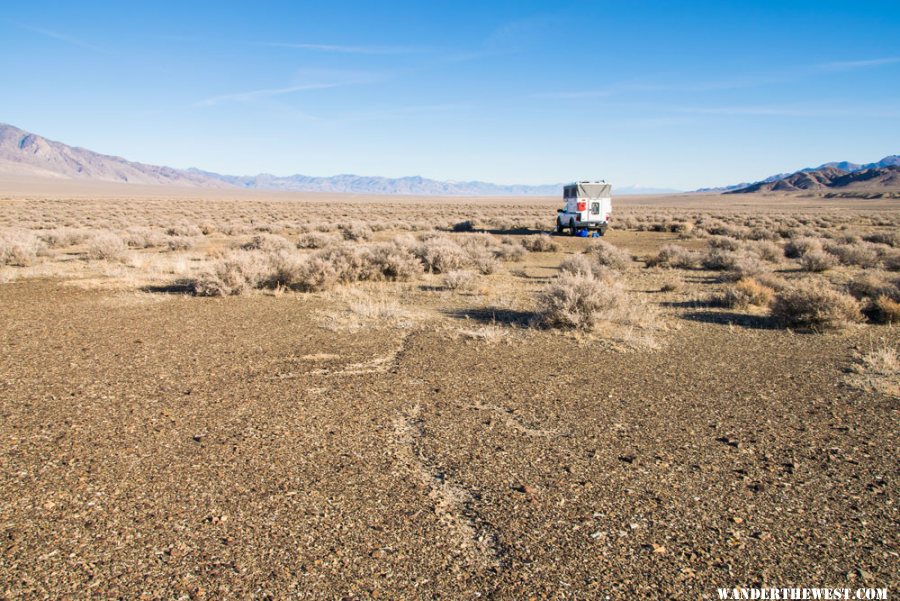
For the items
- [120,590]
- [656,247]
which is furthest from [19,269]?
[656,247]

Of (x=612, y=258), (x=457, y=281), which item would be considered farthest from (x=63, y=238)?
(x=612, y=258)

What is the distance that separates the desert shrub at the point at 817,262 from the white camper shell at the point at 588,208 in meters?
13.3

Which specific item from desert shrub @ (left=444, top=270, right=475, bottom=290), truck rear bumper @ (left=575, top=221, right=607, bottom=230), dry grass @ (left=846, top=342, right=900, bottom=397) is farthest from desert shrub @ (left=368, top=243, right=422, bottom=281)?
truck rear bumper @ (left=575, top=221, right=607, bottom=230)

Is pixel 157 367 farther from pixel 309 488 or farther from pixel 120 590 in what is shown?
pixel 120 590

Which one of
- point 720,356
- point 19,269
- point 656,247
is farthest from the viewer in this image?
point 656,247

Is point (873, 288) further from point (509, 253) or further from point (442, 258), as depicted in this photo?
point (509, 253)

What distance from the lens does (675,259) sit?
58.5 ft

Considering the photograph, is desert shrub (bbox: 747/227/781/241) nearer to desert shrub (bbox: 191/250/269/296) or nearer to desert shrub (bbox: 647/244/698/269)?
desert shrub (bbox: 647/244/698/269)

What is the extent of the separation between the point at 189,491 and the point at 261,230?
3070 cm

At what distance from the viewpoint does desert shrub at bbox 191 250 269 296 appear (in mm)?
12148

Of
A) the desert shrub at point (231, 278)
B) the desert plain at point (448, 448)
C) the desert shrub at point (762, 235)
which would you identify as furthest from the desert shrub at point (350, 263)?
the desert shrub at point (762, 235)

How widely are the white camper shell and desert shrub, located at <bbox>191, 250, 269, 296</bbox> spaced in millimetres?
20257

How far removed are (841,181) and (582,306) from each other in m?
205

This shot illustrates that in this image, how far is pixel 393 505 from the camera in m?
3.94
